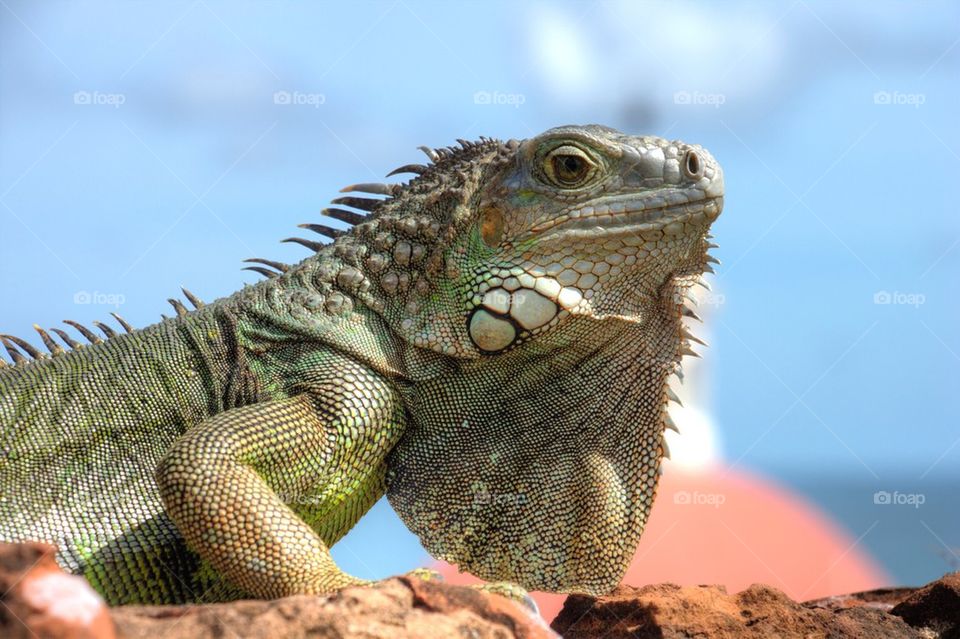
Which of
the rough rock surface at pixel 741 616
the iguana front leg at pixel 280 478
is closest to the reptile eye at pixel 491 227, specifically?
the iguana front leg at pixel 280 478

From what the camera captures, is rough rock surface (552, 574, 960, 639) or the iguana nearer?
the iguana

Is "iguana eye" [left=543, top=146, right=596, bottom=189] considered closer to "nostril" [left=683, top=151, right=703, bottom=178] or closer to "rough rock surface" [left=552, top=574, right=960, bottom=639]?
"nostril" [left=683, top=151, right=703, bottom=178]

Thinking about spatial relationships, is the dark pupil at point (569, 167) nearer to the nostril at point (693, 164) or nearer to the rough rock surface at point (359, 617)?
the nostril at point (693, 164)

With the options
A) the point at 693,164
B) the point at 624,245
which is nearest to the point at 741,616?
the point at 624,245

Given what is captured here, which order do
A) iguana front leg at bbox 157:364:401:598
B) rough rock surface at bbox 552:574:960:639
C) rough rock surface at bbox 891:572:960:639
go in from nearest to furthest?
iguana front leg at bbox 157:364:401:598, rough rock surface at bbox 552:574:960:639, rough rock surface at bbox 891:572:960:639

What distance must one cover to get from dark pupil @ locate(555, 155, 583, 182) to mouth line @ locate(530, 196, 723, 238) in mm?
202

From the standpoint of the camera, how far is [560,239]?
204 inches

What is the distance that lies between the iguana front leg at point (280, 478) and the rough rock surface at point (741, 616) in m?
1.78

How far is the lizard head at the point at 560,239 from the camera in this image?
5191 mm

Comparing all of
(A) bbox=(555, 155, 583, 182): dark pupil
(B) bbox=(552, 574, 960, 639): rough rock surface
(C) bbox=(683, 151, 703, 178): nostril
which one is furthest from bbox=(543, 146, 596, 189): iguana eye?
(B) bbox=(552, 574, 960, 639): rough rock surface

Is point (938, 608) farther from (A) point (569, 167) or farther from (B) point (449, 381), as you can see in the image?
(A) point (569, 167)

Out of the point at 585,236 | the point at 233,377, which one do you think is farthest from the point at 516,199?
the point at 233,377

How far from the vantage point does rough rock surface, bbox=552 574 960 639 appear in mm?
5805

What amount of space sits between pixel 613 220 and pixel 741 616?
2665mm
